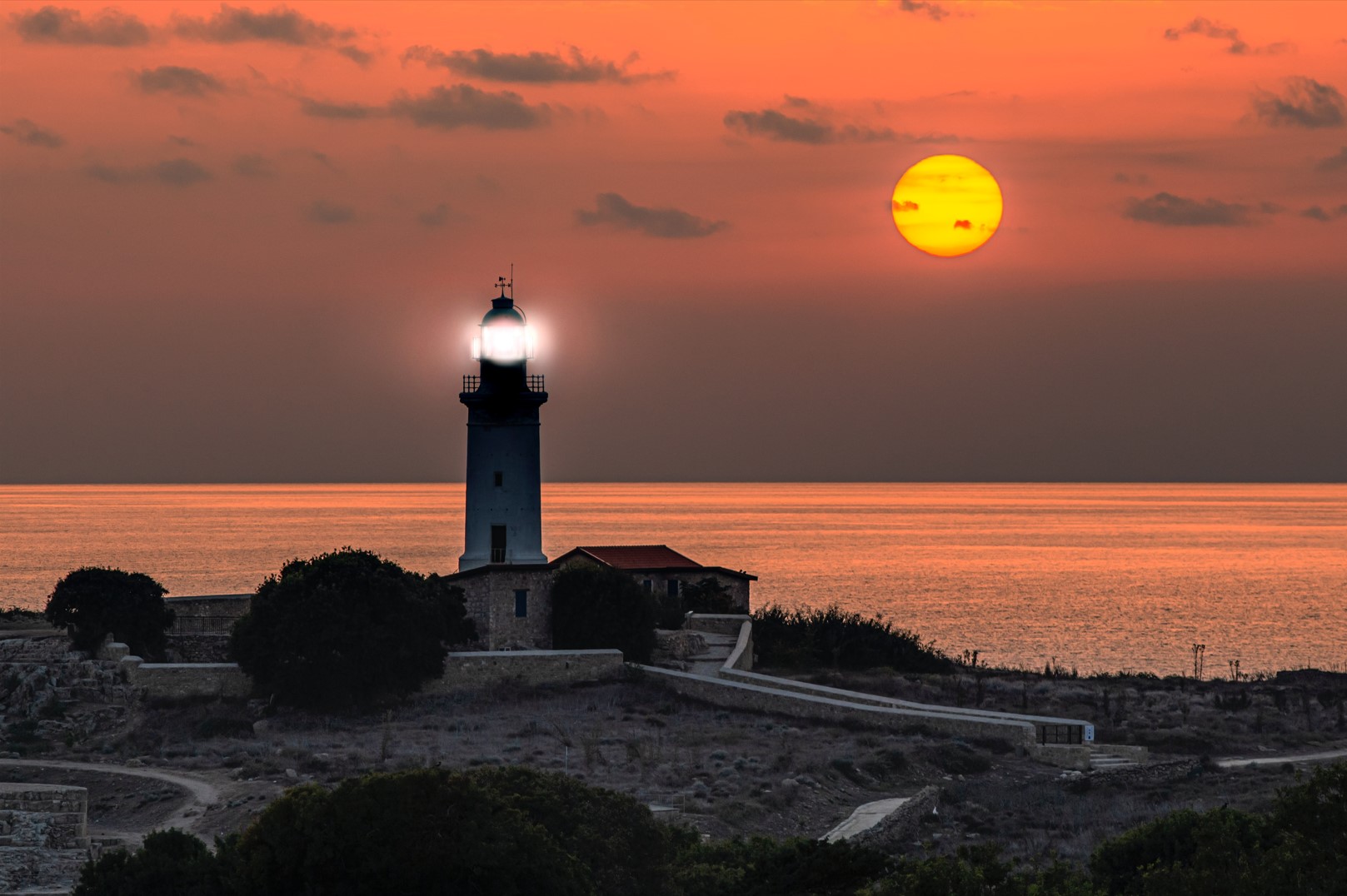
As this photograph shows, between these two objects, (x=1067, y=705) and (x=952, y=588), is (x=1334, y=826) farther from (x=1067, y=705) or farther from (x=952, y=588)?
(x=952, y=588)

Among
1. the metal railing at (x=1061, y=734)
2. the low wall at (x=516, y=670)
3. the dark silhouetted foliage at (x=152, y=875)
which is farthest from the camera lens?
the low wall at (x=516, y=670)

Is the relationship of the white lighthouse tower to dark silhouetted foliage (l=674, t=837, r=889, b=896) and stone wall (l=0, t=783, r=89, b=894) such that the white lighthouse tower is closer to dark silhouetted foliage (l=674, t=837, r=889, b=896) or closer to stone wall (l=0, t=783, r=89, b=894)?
stone wall (l=0, t=783, r=89, b=894)

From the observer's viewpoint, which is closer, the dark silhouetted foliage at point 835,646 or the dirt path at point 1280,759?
the dirt path at point 1280,759

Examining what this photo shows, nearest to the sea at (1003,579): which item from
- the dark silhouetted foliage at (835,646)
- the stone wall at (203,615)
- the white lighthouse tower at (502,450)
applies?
the dark silhouetted foliage at (835,646)

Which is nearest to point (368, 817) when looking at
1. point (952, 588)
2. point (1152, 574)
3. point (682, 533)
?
point (952, 588)

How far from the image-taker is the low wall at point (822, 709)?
4012 cm

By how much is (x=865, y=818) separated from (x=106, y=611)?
21789mm

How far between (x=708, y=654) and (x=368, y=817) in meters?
27.9

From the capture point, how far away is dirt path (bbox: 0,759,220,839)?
1222 inches

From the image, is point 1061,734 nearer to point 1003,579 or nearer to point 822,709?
point 822,709

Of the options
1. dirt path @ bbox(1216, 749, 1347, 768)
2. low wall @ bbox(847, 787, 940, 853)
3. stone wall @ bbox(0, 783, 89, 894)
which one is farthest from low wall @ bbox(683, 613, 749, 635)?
stone wall @ bbox(0, 783, 89, 894)

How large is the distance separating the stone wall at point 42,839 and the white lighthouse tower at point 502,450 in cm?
2465

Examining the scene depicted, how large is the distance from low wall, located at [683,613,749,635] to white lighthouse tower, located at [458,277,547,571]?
4873 millimetres

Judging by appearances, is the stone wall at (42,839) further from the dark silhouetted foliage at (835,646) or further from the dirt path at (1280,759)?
the dark silhouetted foliage at (835,646)
